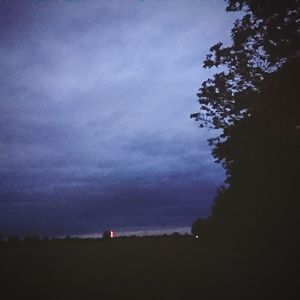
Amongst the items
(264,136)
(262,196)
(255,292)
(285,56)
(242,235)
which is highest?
(285,56)

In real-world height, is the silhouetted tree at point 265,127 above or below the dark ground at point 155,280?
above

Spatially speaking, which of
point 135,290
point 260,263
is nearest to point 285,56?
point 260,263

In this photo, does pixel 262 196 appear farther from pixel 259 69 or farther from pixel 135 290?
pixel 135 290

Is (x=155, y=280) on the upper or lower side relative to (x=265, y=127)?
lower

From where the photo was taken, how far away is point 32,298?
11.1 m

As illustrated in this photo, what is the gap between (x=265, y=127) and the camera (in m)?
19.7

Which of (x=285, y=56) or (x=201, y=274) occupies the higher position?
(x=285, y=56)

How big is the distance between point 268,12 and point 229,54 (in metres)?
6.64

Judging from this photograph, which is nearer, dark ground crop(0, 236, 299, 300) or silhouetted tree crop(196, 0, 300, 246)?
dark ground crop(0, 236, 299, 300)

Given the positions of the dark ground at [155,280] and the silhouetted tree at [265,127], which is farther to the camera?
the silhouetted tree at [265,127]

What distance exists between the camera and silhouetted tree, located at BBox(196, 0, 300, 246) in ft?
57.3

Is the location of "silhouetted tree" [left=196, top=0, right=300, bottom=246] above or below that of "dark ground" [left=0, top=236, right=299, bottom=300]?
above

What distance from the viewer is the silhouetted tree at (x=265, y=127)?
1747 cm

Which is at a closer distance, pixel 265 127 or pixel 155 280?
pixel 155 280
